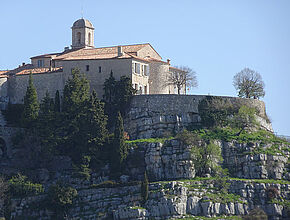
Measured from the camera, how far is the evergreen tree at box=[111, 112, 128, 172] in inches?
3775

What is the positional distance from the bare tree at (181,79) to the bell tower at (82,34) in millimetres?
12760

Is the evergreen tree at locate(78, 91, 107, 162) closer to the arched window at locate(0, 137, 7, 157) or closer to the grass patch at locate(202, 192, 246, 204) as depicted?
the arched window at locate(0, 137, 7, 157)

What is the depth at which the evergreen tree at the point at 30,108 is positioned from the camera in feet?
333

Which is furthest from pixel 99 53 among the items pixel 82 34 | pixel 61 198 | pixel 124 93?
pixel 61 198

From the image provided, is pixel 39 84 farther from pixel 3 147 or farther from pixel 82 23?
pixel 82 23

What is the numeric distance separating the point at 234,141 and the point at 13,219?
26.0 meters

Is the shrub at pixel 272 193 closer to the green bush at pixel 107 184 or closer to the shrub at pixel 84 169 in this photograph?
the green bush at pixel 107 184

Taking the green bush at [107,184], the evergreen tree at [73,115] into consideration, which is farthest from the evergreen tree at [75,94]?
the green bush at [107,184]

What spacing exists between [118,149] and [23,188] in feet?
36.4

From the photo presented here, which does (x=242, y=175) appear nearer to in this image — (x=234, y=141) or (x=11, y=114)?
(x=234, y=141)

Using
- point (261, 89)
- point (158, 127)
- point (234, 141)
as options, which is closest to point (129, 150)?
point (158, 127)

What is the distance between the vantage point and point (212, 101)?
10225 cm

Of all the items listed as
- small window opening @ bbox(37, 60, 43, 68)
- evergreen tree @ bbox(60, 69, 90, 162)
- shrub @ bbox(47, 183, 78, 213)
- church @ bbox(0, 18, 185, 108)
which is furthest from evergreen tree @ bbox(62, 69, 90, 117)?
small window opening @ bbox(37, 60, 43, 68)

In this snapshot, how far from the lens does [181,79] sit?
364 ft
